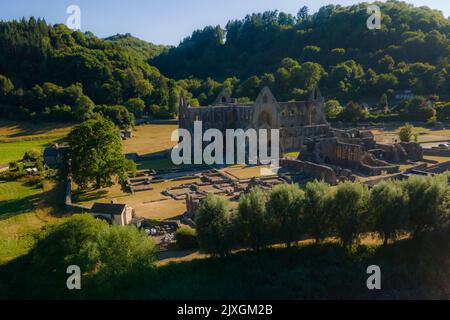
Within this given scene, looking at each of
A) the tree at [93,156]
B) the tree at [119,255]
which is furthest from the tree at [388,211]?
the tree at [93,156]

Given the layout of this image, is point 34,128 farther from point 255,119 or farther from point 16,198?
point 16,198

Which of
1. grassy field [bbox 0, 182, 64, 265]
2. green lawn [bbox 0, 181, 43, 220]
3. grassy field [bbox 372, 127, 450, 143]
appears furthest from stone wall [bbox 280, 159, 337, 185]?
green lawn [bbox 0, 181, 43, 220]

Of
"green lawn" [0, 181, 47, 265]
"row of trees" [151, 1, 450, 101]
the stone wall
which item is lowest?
"green lawn" [0, 181, 47, 265]

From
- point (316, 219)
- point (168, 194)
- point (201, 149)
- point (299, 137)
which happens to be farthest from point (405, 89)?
point (316, 219)

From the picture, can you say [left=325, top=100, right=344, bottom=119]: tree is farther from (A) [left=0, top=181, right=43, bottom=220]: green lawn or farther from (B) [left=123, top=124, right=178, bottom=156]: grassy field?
(A) [left=0, top=181, right=43, bottom=220]: green lawn

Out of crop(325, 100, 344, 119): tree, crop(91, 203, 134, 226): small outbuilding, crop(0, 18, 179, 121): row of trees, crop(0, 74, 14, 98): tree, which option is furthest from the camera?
crop(0, 74, 14, 98): tree

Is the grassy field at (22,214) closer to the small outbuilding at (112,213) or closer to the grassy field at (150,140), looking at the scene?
the small outbuilding at (112,213)
